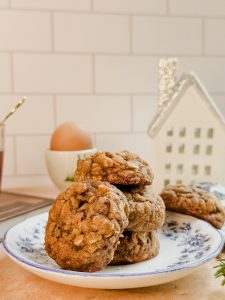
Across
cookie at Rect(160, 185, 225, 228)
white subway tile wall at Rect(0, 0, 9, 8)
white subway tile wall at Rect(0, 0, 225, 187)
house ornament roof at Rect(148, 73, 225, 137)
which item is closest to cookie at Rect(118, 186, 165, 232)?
cookie at Rect(160, 185, 225, 228)

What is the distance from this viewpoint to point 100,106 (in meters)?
1.27

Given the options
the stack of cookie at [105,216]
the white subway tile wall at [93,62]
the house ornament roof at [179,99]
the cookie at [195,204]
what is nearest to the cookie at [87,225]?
the stack of cookie at [105,216]

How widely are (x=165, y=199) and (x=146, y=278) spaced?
0.27 meters

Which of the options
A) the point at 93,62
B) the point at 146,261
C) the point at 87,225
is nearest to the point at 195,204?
the point at 146,261

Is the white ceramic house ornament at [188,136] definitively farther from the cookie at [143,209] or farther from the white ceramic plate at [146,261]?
the cookie at [143,209]

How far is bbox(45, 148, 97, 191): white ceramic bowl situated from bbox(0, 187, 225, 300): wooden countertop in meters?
0.51

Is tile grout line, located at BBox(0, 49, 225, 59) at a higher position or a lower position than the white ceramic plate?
higher

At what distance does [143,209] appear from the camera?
562 mm

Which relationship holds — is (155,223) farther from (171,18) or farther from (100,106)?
(171,18)

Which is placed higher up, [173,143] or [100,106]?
[100,106]

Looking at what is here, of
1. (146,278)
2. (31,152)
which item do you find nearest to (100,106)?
(31,152)

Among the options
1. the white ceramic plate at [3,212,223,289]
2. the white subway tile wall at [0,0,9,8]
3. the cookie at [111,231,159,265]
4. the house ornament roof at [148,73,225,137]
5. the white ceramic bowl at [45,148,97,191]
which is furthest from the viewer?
the white subway tile wall at [0,0,9,8]

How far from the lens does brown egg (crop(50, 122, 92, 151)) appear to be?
42.2 inches

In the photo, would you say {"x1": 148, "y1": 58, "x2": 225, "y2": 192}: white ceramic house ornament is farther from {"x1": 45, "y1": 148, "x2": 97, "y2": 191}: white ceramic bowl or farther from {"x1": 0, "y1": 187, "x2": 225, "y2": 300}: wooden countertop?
{"x1": 0, "y1": 187, "x2": 225, "y2": 300}: wooden countertop
